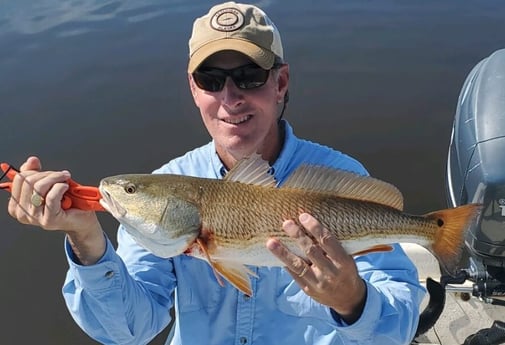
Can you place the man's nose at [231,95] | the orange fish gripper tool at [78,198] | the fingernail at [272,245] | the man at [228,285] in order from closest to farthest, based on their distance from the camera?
the fingernail at [272,245] < the orange fish gripper tool at [78,198] < the man at [228,285] < the man's nose at [231,95]

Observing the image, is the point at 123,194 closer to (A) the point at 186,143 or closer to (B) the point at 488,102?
(B) the point at 488,102

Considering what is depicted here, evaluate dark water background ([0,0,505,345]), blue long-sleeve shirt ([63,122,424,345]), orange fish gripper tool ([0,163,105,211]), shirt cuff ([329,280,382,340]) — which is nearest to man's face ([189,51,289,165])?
blue long-sleeve shirt ([63,122,424,345])

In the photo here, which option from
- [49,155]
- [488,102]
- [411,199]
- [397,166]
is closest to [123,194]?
[488,102]

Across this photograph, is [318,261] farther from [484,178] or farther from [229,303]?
[484,178]

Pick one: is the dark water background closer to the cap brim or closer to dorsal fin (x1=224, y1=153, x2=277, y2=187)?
the cap brim

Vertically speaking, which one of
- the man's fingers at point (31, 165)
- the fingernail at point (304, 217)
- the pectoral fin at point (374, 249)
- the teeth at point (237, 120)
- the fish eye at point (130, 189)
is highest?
the teeth at point (237, 120)

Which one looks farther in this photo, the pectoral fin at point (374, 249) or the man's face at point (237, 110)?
the man's face at point (237, 110)

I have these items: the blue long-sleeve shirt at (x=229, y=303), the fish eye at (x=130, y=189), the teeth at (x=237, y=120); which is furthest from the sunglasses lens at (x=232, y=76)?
the fish eye at (x=130, y=189)

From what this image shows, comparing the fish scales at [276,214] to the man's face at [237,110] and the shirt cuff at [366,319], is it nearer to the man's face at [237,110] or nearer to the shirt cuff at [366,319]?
the shirt cuff at [366,319]

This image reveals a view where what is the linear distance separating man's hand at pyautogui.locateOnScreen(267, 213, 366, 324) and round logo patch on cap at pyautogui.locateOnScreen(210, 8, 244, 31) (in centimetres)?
108

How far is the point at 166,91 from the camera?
8422 millimetres

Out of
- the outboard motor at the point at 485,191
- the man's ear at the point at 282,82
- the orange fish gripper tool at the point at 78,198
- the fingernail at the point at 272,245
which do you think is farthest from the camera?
the outboard motor at the point at 485,191

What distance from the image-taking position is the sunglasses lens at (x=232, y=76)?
8.48ft

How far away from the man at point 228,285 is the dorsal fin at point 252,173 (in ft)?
1.50
